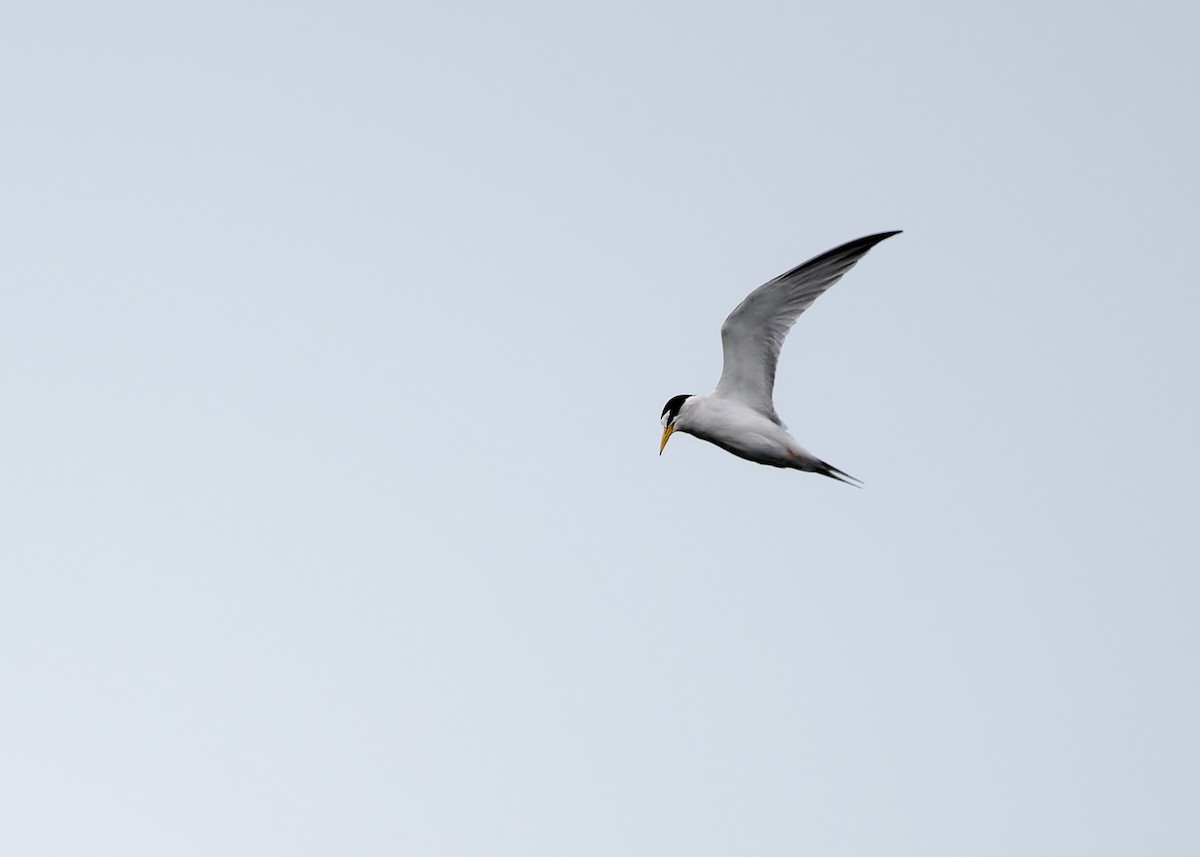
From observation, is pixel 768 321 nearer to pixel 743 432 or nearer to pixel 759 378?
pixel 759 378

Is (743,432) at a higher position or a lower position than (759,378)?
lower

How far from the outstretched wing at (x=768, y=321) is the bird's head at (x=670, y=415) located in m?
0.56

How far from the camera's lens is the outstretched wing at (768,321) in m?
18.0

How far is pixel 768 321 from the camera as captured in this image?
61.5 feet

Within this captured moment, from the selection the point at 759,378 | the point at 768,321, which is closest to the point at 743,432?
the point at 759,378

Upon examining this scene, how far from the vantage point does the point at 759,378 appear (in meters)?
19.2

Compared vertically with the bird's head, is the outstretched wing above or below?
above

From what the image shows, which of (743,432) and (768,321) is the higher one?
(768,321)

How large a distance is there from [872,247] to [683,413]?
12.2ft

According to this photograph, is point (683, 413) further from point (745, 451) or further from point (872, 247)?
point (872, 247)

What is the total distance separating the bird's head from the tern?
0.03 m

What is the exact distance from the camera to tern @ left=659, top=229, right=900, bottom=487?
18.2 meters

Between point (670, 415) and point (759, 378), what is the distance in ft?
5.06

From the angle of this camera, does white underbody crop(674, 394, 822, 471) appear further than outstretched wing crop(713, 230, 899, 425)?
Yes
